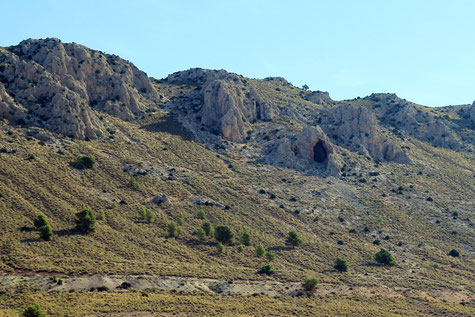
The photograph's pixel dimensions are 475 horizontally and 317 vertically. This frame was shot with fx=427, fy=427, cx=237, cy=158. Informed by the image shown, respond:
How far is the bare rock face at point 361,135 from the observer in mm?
153125

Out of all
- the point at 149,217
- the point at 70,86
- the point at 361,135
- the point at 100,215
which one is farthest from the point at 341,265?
the point at 70,86

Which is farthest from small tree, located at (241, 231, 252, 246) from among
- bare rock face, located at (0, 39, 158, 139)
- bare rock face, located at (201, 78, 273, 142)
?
bare rock face, located at (201, 78, 273, 142)

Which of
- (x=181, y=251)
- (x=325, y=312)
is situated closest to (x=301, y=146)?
(x=181, y=251)

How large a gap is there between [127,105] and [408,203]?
93497 millimetres

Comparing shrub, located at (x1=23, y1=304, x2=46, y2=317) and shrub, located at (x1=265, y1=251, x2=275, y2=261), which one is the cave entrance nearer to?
shrub, located at (x1=265, y1=251, x2=275, y2=261)

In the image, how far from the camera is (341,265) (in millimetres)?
88875

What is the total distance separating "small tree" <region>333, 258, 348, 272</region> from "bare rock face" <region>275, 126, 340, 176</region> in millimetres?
50016

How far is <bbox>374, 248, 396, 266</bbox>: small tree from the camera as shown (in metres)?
94.8

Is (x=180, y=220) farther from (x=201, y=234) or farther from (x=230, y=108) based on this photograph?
(x=230, y=108)

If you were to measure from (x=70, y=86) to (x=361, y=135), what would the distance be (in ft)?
329

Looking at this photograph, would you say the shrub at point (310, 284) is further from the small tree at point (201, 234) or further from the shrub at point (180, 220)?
the shrub at point (180, 220)

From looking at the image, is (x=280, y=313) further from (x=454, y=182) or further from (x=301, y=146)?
(x=454, y=182)

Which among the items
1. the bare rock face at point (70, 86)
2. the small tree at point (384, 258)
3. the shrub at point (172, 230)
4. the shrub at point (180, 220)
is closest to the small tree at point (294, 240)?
the small tree at point (384, 258)

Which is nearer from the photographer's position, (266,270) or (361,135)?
(266,270)
